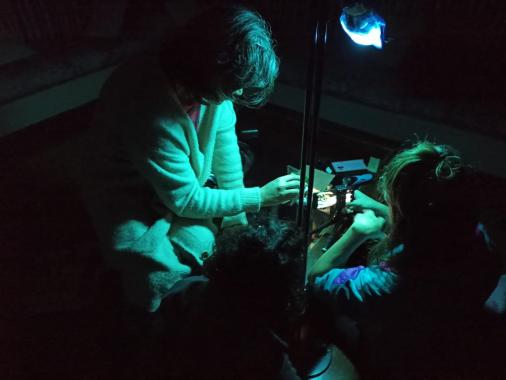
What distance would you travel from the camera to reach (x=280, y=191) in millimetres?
1154

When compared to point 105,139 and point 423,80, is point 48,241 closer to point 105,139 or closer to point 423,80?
A: point 105,139

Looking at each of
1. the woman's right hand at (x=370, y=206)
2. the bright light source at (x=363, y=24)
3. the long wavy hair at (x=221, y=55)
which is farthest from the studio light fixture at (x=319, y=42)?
the woman's right hand at (x=370, y=206)

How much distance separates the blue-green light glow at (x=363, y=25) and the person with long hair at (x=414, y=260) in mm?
306

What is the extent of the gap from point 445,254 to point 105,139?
0.92 meters

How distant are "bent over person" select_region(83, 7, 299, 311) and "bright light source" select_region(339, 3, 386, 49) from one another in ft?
0.61

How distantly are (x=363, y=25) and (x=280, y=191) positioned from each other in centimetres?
47

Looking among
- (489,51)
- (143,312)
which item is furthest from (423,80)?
(143,312)

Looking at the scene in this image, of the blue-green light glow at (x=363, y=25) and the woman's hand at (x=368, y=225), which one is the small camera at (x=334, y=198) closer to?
the woman's hand at (x=368, y=225)

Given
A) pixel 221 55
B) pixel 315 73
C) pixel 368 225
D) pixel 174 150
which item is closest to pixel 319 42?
pixel 315 73

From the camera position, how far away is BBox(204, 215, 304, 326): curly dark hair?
94 cm

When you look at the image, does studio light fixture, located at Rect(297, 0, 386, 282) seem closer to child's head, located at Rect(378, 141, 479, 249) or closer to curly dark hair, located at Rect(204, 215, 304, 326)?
curly dark hair, located at Rect(204, 215, 304, 326)

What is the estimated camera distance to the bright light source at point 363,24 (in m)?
0.94

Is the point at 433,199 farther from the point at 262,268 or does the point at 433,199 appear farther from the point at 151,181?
the point at 151,181

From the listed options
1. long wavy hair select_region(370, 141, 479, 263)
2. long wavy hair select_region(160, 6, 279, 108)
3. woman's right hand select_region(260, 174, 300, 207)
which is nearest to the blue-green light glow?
long wavy hair select_region(160, 6, 279, 108)
